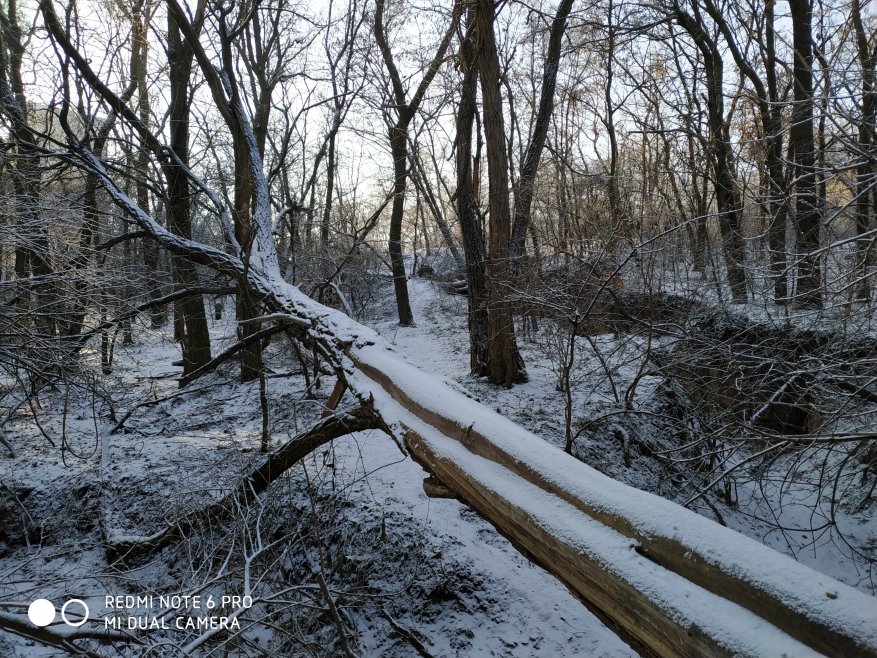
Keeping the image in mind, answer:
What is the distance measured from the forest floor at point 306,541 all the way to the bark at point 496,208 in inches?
29.9

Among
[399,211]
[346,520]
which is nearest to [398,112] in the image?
[399,211]

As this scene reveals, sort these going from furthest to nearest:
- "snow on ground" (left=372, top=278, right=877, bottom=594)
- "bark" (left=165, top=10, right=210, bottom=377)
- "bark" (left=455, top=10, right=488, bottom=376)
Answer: "bark" (left=165, top=10, right=210, bottom=377), "bark" (left=455, top=10, right=488, bottom=376), "snow on ground" (left=372, top=278, right=877, bottom=594)

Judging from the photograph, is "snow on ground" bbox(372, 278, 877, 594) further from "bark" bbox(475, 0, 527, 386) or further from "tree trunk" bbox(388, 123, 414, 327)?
"tree trunk" bbox(388, 123, 414, 327)

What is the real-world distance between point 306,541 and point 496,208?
518 cm

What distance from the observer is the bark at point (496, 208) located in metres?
7.00

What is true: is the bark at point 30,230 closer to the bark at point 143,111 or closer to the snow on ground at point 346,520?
the snow on ground at point 346,520

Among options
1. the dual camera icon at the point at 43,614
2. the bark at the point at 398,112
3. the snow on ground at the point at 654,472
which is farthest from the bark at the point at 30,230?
the bark at the point at 398,112

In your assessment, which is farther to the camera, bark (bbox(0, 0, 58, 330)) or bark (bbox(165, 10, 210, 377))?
bark (bbox(165, 10, 210, 377))

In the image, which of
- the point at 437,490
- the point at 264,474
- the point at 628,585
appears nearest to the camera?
the point at 628,585

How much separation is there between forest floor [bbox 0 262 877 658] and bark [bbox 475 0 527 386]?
759mm

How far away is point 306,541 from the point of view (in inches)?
168

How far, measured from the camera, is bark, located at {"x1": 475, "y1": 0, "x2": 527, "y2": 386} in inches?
275

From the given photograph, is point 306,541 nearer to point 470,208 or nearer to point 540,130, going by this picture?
point 470,208

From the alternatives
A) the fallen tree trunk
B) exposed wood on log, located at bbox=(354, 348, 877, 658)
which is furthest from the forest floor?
exposed wood on log, located at bbox=(354, 348, 877, 658)
